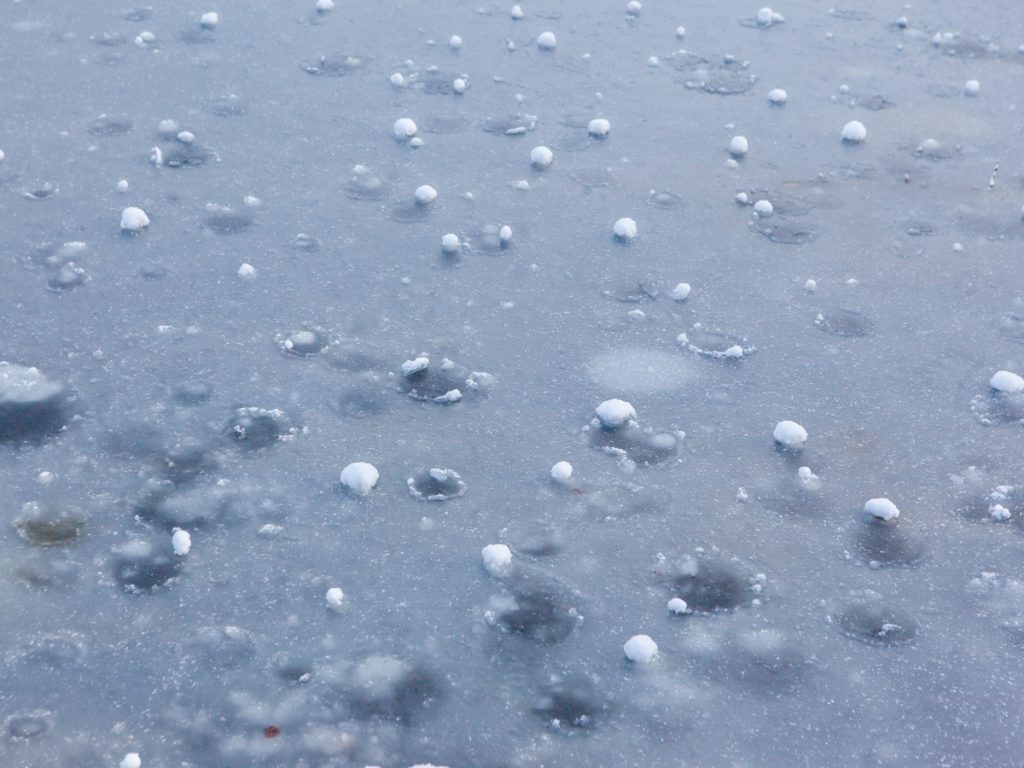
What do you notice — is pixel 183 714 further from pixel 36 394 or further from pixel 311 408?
pixel 36 394

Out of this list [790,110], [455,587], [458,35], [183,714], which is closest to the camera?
[183,714]

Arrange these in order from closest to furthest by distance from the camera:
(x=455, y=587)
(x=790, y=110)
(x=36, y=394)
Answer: (x=455, y=587) < (x=36, y=394) < (x=790, y=110)

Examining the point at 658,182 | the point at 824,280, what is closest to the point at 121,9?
the point at 658,182

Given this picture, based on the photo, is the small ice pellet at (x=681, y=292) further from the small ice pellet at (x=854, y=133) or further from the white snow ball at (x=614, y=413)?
the small ice pellet at (x=854, y=133)

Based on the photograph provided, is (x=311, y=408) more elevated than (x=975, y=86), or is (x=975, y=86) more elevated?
(x=975, y=86)

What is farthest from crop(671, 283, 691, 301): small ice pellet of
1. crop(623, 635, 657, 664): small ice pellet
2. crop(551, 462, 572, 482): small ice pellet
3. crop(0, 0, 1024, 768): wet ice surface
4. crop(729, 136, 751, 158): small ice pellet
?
crop(623, 635, 657, 664): small ice pellet

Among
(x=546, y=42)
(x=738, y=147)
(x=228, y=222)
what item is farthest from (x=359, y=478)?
(x=546, y=42)

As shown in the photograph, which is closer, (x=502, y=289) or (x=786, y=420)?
(x=786, y=420)
